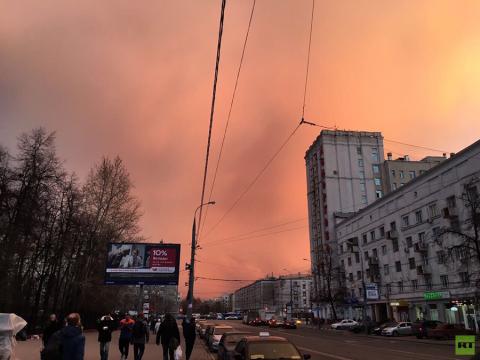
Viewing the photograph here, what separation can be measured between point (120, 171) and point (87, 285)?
39.4 ft

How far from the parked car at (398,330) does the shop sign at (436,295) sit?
14.6ft

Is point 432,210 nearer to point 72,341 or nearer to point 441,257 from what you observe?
point 441,257

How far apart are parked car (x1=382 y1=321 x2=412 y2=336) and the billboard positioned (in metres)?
22.8

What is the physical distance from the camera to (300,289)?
515 feet

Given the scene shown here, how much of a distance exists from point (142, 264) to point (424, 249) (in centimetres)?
3257

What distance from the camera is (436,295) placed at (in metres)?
46.0

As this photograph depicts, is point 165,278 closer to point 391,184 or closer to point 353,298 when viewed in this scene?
point 353,298

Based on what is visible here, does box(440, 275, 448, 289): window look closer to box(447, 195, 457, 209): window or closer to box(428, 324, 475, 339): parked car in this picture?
box(447, 195, 457, 209): window

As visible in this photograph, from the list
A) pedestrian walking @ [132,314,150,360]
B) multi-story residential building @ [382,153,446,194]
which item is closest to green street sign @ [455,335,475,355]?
pedestrian walking @ [132,314,150,360]

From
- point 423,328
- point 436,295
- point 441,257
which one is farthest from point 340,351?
point 441,257

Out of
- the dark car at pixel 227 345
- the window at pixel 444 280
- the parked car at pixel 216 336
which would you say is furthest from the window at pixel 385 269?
the dark car at pixel 227 345

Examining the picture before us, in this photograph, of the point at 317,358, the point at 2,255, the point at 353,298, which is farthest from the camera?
the point at 353,298

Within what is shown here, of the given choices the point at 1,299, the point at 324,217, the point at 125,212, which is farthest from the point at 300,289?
the point at 1,299

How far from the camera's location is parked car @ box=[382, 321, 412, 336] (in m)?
43.8
